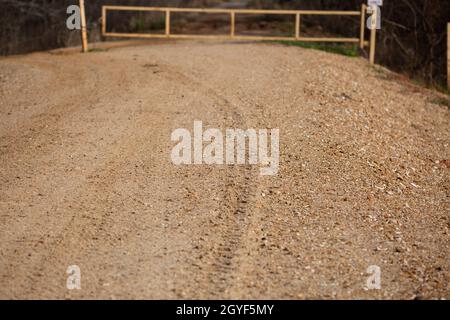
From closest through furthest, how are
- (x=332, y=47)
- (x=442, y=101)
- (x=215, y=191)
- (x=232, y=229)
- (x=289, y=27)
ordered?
(x=232, y=229)
(x=215, y=191)
(x=442, y=101)
(x=332, y=47)
(x=289, y=27)

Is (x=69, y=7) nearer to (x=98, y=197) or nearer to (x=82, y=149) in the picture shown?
(x=82, y=149)

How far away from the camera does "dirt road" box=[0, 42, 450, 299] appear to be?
6.57 meters

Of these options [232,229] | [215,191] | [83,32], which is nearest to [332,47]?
[83,32]

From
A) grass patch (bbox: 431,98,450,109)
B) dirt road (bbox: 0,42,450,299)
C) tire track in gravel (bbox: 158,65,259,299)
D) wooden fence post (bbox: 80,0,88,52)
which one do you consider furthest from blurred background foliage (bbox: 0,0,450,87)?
tire track in gravel (bbox: 158,65,259,299)

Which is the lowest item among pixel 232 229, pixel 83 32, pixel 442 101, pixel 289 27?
pixel 442 101

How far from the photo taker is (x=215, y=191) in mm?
8727

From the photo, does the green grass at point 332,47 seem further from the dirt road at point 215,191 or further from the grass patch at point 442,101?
the dirt road at point 215,191

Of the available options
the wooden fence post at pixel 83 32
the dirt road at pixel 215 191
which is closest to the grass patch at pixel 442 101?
the dirt road at pixel 215 191

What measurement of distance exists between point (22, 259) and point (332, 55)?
47.0 feet

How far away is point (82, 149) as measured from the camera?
10180 millimetres

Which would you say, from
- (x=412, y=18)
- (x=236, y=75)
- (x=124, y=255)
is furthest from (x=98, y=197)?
(x=412, y=18)

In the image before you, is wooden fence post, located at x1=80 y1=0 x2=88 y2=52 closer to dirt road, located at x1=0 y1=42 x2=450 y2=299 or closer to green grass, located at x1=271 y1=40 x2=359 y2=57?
dirt road, located at x1=0 y1=42 x2=450 y2=299

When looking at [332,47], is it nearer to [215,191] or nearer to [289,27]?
[289,27]

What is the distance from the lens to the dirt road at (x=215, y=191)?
21.6 ft
